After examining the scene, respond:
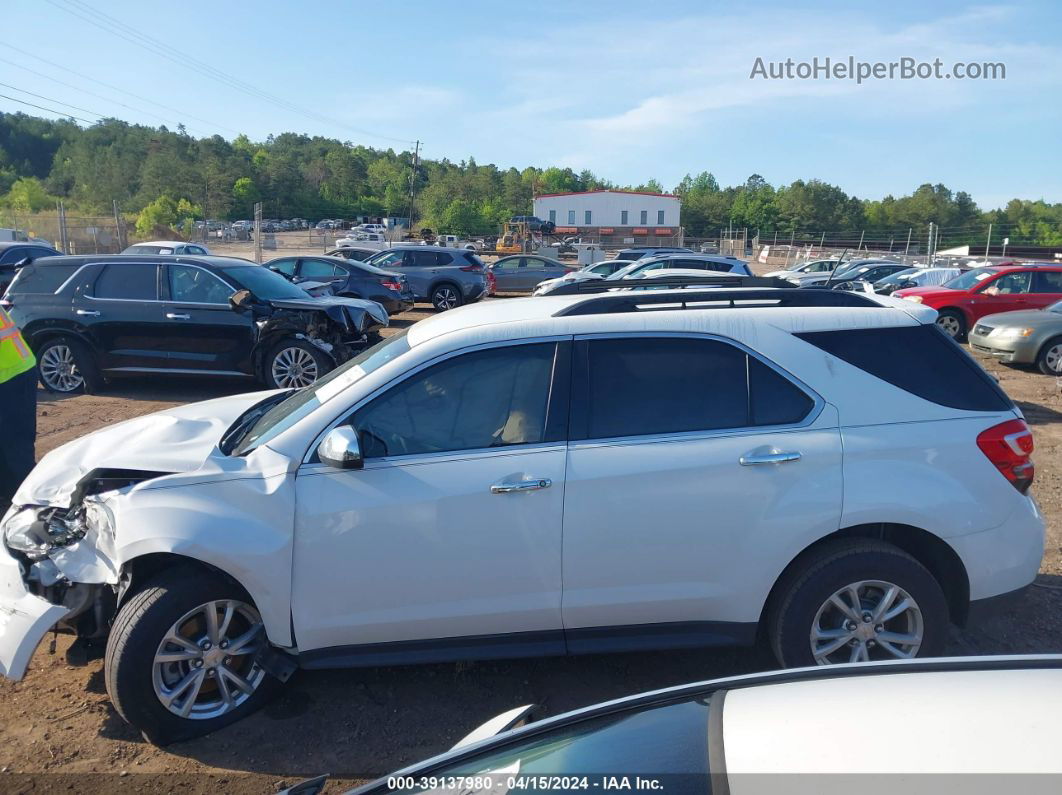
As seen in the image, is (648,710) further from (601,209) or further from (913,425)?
(601,209)

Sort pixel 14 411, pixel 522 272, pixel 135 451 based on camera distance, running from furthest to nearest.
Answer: pixel 522 272, pixel 14 411, pixel 135 451

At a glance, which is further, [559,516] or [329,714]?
[329,714]

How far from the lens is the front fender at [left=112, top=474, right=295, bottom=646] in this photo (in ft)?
10.7

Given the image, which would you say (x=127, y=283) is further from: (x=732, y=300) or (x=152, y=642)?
(x=732, y=300)

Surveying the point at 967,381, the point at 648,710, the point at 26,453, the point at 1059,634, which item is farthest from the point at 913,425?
the point at 26,453

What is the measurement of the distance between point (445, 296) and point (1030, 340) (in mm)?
13108

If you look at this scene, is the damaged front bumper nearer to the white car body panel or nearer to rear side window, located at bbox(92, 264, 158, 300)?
the white car body panel

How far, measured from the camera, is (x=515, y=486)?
3289mm

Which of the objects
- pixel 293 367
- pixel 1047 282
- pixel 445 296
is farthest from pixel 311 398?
pixel 445 296

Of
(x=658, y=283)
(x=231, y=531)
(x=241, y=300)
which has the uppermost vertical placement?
(x=658, y=283)


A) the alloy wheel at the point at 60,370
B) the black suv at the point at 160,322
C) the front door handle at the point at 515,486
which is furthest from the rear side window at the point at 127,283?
the front door handle at the point at 515,486

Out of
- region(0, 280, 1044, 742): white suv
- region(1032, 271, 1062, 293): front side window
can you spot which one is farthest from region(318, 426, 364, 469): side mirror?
region(1032, 271, 1062, 293): front side window

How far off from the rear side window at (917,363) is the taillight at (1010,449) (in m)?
0.11

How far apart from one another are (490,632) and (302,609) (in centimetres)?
79
